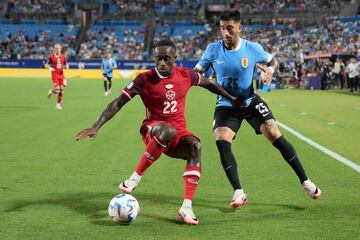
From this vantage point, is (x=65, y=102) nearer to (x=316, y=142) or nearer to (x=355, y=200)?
(x=316, y=142)

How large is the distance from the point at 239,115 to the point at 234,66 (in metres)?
0.59

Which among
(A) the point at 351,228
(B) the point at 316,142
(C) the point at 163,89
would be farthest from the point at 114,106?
(B) the point at 316,142

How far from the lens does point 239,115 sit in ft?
23.9

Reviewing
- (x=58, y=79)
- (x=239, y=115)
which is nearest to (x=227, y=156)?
(x=239, y=115)

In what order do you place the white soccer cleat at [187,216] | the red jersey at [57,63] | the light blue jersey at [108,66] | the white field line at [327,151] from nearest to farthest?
the white soccer cleat at [187,216] → the white field line at [327,151] → the red jersey at [57,63] → the light blue jersey at [108,66]

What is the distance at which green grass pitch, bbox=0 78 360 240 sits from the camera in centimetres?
571

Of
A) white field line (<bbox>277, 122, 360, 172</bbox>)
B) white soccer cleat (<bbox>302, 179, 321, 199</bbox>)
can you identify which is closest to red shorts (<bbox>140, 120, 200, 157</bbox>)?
white soccer cleat (<bbox>302, 179, 321, 199</bbox>)

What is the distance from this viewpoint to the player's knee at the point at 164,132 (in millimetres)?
6223

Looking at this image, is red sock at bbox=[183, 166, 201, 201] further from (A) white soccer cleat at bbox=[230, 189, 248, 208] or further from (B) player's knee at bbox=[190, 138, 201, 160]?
(A) white soccer cleat at bbox=[230, 189, 248, 208]

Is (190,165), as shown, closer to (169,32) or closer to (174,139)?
(174,139)

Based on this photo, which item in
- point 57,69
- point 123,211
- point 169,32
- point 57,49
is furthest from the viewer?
point 169,32

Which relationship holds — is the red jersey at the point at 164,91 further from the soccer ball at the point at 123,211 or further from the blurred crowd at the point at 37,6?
the blurred crowd at the point at 37,6

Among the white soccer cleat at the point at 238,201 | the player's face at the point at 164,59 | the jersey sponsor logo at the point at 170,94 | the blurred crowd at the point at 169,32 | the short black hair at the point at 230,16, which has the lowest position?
the blurred crowd at the point at 169,32

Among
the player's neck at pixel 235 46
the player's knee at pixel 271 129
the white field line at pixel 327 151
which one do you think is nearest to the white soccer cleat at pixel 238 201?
the player's knee at pixel 271 129
